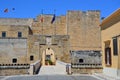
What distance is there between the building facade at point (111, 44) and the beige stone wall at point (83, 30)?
732 inches

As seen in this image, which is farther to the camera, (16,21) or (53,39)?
(16,21)

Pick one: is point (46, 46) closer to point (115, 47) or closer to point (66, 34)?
point (66, 34)

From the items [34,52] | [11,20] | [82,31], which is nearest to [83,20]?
[82,31]

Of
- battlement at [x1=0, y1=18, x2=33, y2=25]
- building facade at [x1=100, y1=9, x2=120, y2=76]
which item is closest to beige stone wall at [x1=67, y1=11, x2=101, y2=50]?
battlement at [x1=0, y1=18, x2=33, y2=25]

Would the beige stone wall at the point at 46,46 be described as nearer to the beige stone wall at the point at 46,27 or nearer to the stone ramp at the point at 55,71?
the beige stone wall at the point at 46,27

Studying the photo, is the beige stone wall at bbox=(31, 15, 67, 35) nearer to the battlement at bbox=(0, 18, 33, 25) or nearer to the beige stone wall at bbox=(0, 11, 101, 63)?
the beige stone wall at bbox=(0, 11, 101, 63)

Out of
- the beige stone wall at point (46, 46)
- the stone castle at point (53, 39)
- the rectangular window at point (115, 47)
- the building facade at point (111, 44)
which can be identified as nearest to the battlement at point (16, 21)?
the stone castle at point (53, 39)

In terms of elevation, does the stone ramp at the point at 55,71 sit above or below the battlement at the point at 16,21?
below

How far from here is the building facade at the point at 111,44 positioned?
1614 cm

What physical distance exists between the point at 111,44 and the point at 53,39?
19839 mm

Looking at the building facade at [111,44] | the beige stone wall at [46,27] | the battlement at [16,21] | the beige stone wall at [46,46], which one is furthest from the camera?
the battlement at [16,21]

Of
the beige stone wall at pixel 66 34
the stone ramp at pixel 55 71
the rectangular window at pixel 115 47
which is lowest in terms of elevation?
the stone ramp at pixel 55 71

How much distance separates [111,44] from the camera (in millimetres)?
17562

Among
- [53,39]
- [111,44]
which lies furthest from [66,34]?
[111,44]
